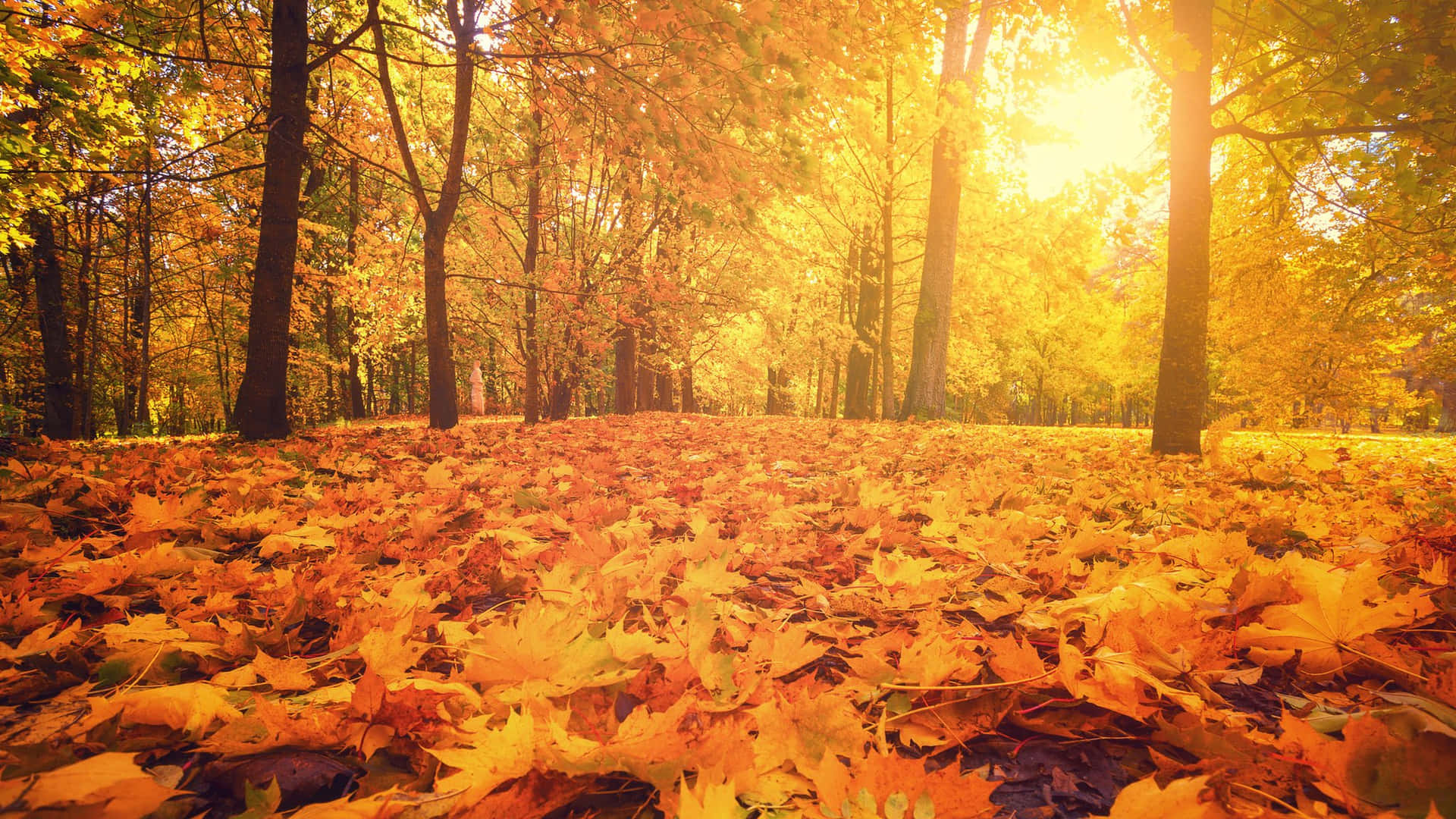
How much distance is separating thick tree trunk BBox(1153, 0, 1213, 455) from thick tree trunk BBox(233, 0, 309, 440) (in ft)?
25.6

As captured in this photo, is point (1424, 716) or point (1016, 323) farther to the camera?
point (1016, 323)

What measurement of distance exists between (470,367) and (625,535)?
27.4m

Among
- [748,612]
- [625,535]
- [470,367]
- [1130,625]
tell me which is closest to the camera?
[1130,625]

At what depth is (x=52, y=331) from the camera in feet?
34.8

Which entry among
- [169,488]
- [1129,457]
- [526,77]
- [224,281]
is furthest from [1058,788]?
[224,281]

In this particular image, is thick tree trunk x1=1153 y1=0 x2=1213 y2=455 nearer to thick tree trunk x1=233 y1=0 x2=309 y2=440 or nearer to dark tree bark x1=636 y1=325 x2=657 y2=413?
thick tree trunk x1=233 y1=0 x2=309 y2=440

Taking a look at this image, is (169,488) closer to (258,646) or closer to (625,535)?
(258,646)

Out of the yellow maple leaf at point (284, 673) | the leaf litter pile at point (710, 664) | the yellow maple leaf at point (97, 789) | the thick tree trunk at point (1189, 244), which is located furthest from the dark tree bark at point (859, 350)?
the yellow maple leaf at point (97, 789)

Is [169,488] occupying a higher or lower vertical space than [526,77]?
lower

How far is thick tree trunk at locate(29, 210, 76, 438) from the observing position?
1049 cm

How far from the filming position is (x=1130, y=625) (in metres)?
1.14

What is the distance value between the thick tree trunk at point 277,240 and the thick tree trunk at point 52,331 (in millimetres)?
9669

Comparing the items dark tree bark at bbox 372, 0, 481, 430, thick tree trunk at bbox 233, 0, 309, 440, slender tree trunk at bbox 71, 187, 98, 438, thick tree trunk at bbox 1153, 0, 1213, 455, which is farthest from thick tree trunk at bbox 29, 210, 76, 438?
thick tree trunk at bbox 1153, 0, 1213, 455

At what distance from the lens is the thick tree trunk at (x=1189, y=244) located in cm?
500
